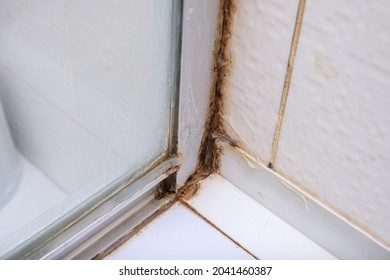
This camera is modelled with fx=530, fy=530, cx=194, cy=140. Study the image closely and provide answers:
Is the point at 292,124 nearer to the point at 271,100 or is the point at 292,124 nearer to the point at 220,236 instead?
the point at 271,100

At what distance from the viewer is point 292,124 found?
1.49ft

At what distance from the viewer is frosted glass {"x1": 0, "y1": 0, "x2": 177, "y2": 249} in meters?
0.48

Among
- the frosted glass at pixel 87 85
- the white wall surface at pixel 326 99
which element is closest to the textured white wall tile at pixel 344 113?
the white wall surface at pixel 326 99

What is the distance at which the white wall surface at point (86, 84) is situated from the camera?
1.57ft

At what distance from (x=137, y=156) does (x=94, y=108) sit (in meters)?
0.12

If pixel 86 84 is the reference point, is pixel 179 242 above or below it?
below

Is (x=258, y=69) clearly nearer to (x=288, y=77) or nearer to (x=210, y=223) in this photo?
(x=288, y=77)

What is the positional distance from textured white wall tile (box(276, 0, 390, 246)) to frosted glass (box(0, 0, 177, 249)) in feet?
0.37

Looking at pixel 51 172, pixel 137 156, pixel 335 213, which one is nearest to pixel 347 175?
pixel 335 213

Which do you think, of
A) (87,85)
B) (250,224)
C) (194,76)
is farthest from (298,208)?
(87,85)

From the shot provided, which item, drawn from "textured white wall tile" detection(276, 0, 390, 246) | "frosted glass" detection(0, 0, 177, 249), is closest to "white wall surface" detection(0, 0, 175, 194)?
"frosted glass" detection(0, 0, 177, 249)

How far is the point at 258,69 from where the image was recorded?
45 cm

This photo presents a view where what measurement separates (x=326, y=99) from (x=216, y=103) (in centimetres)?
13

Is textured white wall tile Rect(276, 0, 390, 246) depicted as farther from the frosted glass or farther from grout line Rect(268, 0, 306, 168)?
the frosted glass
